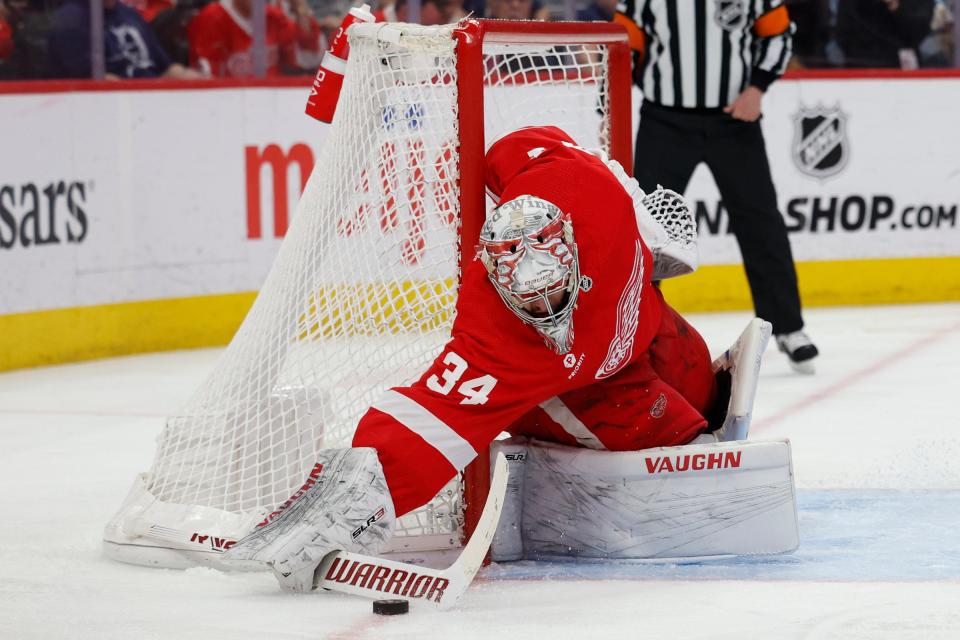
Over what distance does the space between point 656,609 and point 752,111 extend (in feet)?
9.06

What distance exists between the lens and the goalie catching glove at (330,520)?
260 centimetres

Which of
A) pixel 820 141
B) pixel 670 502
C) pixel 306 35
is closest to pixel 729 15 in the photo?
pixel 820 141

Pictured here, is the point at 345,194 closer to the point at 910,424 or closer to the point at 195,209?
the point at 910,424

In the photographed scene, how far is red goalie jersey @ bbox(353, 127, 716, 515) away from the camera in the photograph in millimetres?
2648

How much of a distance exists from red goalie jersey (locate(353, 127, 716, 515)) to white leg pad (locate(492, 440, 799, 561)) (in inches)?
2.9

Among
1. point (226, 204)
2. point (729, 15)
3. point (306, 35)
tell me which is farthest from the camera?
point (306, 35)

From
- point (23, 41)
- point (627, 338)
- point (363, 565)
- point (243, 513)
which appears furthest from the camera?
point (23, 41)

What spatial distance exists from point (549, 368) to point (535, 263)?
212 millimetres

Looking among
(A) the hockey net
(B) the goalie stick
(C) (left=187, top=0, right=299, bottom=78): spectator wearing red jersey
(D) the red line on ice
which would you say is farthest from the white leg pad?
(C) (left=187, top=0, right=299, bottom=78): spectator wearing red jersey

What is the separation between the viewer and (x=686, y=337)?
125 inches

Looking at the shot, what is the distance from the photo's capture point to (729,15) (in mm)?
5258

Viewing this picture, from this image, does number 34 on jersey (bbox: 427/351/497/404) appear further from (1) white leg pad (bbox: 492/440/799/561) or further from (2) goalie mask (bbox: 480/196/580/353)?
(1) white leg pad (bbox: 492/440/799/561)

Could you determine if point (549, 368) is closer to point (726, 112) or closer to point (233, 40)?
point (726, 112)

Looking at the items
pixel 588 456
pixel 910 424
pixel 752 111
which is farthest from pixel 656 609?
pixel 752 111
